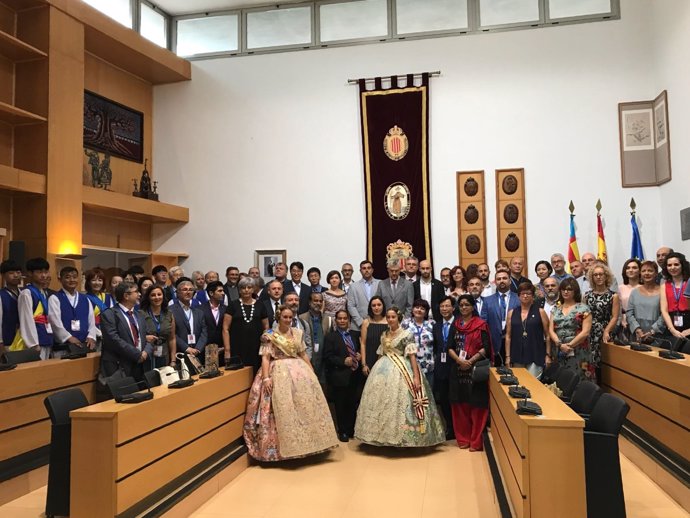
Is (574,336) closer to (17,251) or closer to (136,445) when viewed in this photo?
(136,445)

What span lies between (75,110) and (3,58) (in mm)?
1061

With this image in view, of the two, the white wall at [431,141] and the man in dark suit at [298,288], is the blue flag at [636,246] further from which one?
the man in dark suit at [298,288]

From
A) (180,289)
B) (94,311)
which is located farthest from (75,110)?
(180,289)

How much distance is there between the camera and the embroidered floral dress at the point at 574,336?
536cm

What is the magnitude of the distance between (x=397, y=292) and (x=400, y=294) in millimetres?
46

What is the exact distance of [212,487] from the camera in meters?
4.34

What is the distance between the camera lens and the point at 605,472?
115 inches

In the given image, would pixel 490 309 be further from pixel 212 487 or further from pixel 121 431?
pixel 121 431

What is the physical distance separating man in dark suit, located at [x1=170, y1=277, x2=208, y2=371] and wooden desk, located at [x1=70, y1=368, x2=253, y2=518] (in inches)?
54.2

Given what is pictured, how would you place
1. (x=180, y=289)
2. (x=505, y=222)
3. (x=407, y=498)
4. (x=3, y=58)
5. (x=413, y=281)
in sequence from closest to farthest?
(x=407, y=498) < (x=180, y=289) < (x=413, y=281) < (x=3, y=58) < (x=505, y=222)

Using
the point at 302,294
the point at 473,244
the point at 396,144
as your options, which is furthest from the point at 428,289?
the point at 396,144

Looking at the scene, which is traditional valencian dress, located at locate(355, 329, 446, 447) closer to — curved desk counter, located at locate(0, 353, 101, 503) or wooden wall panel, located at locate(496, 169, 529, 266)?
curved desk counter, located at locate(0, 353, 101, 503)

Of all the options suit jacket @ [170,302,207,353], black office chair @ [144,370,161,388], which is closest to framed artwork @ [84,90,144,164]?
suit jacket @ [170,302,207,353]

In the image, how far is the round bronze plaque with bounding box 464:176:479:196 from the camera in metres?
9.10
